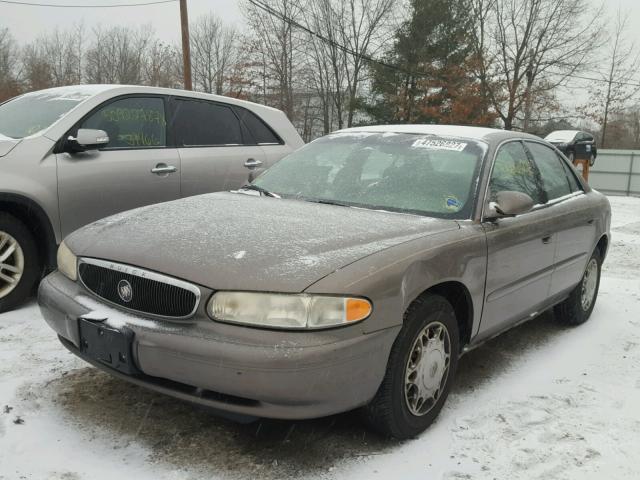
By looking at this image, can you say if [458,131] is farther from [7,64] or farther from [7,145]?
[7,64]

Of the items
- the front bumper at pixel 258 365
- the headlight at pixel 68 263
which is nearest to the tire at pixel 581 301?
the front bumper at pixel 258 365

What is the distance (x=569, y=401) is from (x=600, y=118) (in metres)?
33.2

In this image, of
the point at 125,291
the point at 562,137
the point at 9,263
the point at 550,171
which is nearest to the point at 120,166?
the point at 9,263

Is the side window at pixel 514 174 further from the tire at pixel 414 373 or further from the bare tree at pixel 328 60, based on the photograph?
the bare tree at pixel 328 60

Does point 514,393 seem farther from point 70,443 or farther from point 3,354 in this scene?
point 3,354

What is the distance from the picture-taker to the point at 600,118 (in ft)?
107

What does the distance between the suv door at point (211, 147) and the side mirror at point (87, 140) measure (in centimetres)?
86

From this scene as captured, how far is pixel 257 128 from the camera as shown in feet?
19.9

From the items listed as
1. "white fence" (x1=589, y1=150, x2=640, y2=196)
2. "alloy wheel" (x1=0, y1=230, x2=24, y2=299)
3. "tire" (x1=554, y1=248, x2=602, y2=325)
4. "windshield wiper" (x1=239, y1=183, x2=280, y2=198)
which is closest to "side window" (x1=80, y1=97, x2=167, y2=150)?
"alloy wheel" (x1=0, y1=230, x2=24, y2=299)

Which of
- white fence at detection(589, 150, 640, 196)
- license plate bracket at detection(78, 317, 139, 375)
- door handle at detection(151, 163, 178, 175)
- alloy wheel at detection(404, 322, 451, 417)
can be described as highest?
door handle at detection(151, 163, 178, 175)

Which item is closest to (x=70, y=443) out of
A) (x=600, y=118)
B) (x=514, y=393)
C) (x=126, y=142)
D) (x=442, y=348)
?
(x=442, y=348)

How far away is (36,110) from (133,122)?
29.5 inches

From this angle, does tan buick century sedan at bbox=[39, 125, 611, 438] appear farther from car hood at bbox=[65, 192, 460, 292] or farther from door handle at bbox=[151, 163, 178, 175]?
door handle at bbox=[151, 163, 178, 175]

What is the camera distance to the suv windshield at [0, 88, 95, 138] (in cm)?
461
